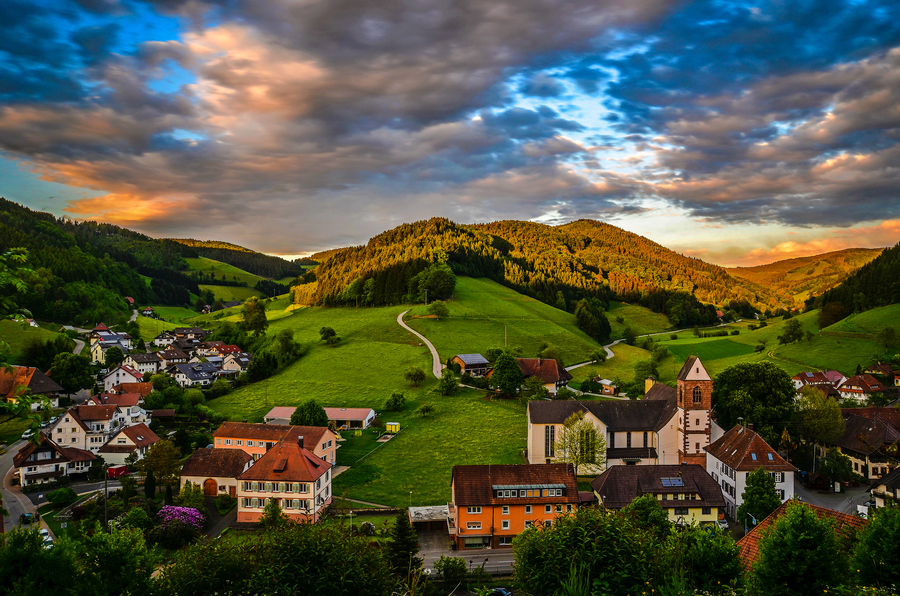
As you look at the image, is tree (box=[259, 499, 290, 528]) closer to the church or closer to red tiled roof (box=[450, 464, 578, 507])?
red tiled roof (box=[450, 464, 578, 507])

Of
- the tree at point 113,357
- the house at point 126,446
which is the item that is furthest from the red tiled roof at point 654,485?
the tree at point 113,357

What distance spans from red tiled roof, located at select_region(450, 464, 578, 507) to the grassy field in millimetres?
56031

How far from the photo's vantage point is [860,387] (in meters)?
87.9

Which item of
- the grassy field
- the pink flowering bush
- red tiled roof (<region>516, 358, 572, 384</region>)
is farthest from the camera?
the grassy field

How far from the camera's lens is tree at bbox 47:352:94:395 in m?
89.3

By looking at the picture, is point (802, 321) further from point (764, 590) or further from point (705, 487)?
point (764, 590)

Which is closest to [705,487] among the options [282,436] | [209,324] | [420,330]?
[282,436]

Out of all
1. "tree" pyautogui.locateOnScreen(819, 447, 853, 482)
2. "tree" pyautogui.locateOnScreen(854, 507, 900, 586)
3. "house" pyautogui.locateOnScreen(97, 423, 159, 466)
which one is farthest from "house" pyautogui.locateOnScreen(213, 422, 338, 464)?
"tree" pyautogui.locateOnScreen(819, 447, 853, 482)

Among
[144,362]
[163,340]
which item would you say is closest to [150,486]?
[144,362]

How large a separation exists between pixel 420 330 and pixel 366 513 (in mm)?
70538

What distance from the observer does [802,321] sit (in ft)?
452

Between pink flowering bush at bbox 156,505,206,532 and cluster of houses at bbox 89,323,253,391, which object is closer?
pink flowering bush at bbox 156,505,206,532

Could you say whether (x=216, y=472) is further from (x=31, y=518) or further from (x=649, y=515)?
(x=649, y=515)

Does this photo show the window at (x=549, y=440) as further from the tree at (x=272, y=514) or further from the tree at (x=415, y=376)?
the tree at (x=415, y=376)
